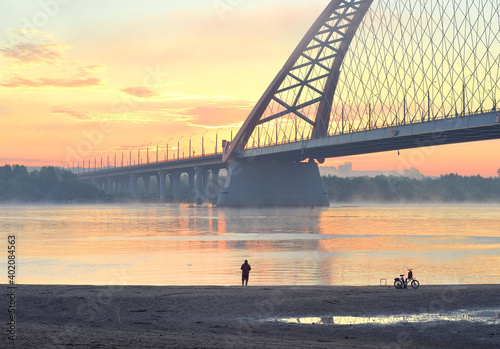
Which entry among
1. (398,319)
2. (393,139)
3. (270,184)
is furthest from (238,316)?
Answer: (270,184)

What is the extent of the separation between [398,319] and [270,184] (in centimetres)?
11743

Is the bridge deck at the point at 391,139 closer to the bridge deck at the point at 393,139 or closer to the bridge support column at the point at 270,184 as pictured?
the bridge deck at the point at 393,139

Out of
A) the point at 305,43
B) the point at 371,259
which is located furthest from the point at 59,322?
the point at 305,43

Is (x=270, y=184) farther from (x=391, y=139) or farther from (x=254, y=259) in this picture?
(x=254, y=259)

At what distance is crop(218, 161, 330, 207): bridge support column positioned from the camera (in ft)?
438

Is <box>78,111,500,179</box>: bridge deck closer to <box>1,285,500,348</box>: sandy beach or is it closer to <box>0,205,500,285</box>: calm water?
<box>0,205,500,285</box>: calm water

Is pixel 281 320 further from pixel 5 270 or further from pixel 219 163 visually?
pixel 219 163

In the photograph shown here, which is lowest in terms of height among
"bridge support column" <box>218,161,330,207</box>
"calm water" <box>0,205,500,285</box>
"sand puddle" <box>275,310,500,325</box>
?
"sand puddle" <box>275,310,500,325</box>

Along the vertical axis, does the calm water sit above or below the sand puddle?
above

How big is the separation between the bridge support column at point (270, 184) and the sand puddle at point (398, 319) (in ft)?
376

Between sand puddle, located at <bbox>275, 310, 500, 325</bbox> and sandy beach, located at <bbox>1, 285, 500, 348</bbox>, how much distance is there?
261 mm

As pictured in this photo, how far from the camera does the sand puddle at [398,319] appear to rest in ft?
55.2

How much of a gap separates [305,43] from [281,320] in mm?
103969

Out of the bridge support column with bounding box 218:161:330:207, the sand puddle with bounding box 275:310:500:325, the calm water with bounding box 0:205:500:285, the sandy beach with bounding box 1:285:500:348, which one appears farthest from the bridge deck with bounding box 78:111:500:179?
the sand puddle with bounding box 275:310:500:325
